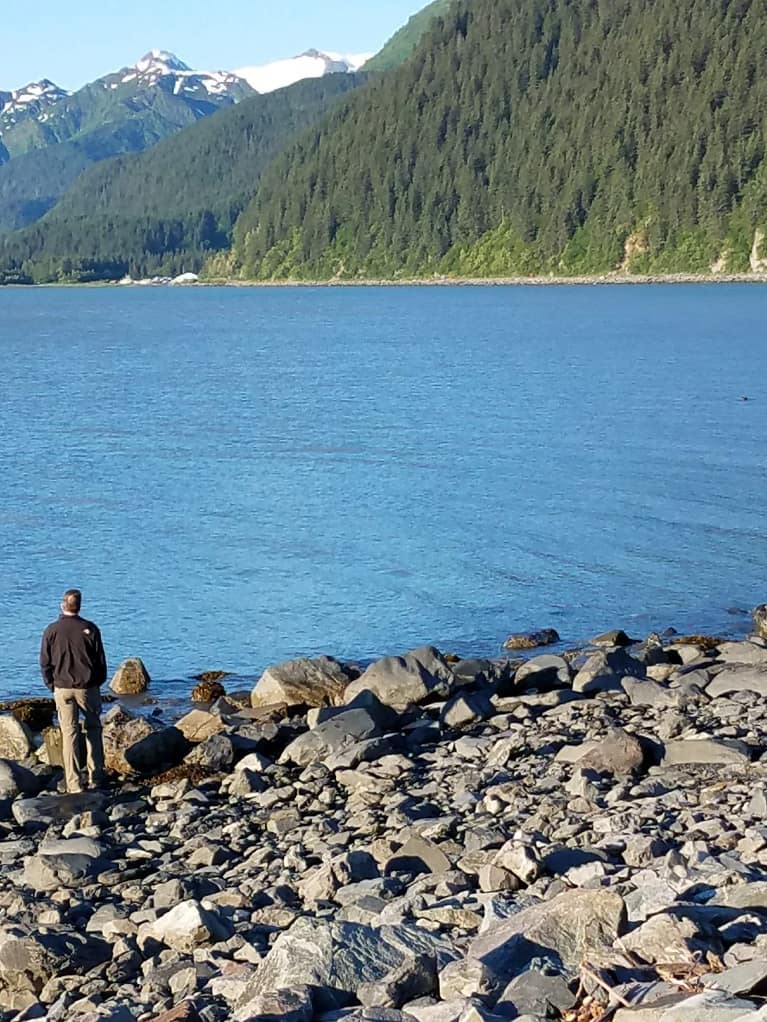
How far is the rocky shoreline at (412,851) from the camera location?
32.2 feet

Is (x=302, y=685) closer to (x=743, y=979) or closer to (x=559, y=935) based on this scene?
(x=559, y=935)

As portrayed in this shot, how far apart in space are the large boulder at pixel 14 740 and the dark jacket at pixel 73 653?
2350mm

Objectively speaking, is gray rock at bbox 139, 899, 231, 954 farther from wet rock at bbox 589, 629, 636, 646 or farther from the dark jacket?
wet rock at bbox 589, 629, 636, 646

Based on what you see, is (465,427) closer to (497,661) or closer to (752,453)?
(752,453)

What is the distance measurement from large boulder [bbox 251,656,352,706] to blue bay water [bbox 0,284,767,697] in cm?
315

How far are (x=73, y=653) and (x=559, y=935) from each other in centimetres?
1008

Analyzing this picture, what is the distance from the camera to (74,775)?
1925 centimetres

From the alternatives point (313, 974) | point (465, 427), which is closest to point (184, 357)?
point (465, 427)

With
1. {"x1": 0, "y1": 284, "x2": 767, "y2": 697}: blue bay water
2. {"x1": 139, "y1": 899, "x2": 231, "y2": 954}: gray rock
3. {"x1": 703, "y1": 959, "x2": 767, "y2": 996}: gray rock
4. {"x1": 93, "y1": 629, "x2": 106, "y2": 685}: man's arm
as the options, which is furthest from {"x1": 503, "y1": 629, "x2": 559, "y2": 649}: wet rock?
{"x1": 703, "y1": 959, "x2": 767, "y2": 996}: gray rock

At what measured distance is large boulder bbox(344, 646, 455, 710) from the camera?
72.9 feet

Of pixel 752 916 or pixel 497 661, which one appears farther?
pixel 497 661

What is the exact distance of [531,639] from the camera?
28.2 meters

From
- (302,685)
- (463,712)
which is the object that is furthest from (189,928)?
(302,685)

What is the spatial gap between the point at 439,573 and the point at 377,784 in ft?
55.8
